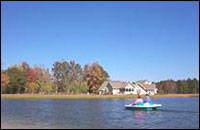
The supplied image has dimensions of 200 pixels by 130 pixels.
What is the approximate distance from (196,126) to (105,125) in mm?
7648

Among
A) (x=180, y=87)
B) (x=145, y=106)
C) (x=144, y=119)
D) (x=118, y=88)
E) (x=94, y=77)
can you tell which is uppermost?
(x=94, y=77)

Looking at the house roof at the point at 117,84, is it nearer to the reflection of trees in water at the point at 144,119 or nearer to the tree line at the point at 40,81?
the tree line at the point at 40,81

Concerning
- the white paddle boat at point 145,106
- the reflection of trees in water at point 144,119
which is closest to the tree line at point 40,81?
the white paddle boat at point 145,106

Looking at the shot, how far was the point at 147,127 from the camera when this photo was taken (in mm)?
26641

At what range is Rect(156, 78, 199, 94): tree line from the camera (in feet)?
405

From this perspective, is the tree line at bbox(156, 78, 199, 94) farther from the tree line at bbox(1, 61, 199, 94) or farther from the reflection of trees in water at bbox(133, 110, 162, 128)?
the reflection of trees in water at bbox(133, 110, 162, 128)

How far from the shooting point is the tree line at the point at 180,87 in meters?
123

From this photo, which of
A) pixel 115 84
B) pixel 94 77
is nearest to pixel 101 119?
pixel 94 77

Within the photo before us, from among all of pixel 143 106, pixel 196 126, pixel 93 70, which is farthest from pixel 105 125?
pixel 93 70

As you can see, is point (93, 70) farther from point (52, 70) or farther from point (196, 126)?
point (196, 126)

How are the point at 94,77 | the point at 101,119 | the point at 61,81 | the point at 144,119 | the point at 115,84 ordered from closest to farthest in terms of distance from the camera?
the point at 101,119 → the point at 144,119 → the point at 94,77 → the point at 115,84 → the point at 61,81

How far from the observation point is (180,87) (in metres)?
→ 125

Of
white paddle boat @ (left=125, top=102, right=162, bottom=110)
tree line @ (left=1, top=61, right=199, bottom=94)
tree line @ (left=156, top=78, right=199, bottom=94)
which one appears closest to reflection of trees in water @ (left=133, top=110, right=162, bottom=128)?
white paddle boat @ (left=125, top=102, right=162, bottom=110)

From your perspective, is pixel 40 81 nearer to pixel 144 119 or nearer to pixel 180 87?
pixel 180 87
